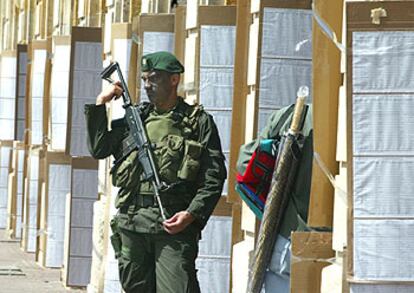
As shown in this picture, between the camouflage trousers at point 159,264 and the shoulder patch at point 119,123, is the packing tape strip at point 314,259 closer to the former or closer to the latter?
the camouflage trousers at point 159,264

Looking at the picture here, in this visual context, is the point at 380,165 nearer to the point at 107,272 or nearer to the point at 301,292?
the point at 301,292

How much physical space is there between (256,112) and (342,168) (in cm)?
271

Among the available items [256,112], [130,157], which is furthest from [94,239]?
[130,157]

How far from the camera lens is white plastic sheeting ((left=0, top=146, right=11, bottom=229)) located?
29.6 m

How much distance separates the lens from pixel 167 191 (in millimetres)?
10602

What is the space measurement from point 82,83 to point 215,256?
234 inches

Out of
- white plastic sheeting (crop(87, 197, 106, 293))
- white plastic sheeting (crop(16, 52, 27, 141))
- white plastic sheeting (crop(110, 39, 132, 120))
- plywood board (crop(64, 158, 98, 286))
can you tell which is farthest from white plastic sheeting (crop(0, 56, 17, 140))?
white plastic sheeting (crop(110, 39, 132, 120))

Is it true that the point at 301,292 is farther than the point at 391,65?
Yes

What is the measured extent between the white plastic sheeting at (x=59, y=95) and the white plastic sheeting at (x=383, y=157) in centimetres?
1190

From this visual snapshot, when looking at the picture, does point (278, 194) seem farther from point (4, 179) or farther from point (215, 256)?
point (4, 179)

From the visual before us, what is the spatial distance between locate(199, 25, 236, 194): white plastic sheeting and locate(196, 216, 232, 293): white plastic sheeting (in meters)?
0.34

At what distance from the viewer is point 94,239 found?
1819cm

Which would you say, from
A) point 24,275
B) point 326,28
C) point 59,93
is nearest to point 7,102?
point 59,93

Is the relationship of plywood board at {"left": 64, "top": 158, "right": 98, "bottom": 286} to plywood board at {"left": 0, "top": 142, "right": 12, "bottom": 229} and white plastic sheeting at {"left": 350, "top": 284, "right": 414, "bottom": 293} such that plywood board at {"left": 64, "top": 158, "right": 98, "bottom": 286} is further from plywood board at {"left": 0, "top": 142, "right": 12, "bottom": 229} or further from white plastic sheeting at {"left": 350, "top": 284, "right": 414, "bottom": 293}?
white plastic sheeting at {"left": 350, "top": 284, "right": 414, "bottom": 293}
